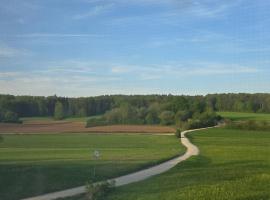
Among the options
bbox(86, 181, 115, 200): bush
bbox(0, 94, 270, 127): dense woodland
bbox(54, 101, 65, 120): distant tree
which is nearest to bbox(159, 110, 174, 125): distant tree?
bbox(0, 94, 270, 127): dense woodland

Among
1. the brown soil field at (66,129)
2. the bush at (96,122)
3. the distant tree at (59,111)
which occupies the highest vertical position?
the distant tree at (59,111)

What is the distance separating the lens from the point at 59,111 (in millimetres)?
101875

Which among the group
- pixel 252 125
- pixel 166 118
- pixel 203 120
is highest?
pixel 166 118

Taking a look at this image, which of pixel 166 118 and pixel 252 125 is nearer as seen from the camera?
pixel 252 125

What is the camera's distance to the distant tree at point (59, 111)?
330ft

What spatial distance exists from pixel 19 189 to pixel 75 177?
15.0 ft

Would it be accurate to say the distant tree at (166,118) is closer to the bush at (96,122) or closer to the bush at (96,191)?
the bush at (96,122)

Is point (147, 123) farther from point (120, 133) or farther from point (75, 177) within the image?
point (75, 177)

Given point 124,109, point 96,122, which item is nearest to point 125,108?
point 124,109

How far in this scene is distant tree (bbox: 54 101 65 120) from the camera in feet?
330

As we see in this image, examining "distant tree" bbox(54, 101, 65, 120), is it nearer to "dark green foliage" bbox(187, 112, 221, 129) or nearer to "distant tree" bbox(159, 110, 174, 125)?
"distant tree" bbox(159, 110, 174, 125)

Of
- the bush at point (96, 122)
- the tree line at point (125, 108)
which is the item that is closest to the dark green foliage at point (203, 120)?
the tree line at point (125, 108)

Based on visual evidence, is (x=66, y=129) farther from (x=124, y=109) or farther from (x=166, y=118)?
(x=166, y=118)

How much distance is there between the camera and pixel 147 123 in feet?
388
